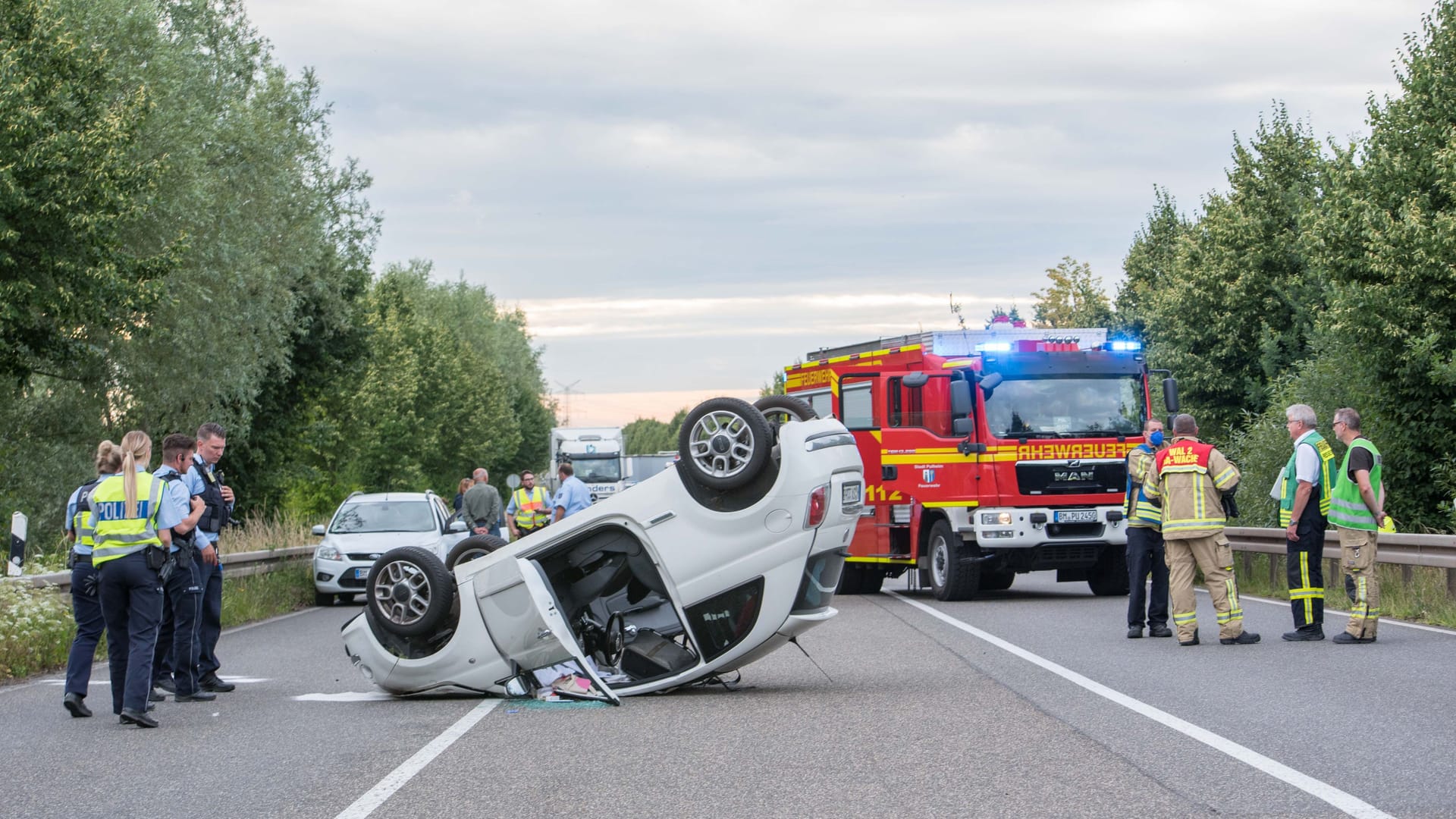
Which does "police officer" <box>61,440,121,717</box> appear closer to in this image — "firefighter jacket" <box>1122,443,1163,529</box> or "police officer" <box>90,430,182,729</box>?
"police officer" <box>90,430,182,729</box>

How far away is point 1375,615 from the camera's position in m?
12.6

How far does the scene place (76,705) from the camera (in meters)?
9.95

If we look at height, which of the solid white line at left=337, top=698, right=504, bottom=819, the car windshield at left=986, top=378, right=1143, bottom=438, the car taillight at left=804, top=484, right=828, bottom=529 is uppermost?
the car windshield at left=986, top=378, right=1143, bottom=438

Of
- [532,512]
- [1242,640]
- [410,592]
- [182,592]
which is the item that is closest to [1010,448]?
[1242,640]

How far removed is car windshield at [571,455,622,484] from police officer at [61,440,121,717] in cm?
4384

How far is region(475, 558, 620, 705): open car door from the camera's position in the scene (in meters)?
9.97

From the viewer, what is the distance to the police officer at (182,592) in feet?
33.4

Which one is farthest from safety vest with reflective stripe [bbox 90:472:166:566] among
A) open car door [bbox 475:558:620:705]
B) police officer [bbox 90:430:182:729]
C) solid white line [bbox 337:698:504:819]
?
solid white line [bbox 337:698:504:819]

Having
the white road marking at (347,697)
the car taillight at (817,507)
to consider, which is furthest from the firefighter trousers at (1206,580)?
the white road marking at (347,697)

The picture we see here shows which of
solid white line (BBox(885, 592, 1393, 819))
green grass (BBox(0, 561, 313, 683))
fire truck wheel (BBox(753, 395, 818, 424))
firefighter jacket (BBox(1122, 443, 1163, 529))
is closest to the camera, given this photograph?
solid white line (BBox(885, 592, 1393, 819))

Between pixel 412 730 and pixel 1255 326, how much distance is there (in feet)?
131

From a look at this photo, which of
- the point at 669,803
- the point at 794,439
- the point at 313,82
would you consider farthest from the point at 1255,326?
the point at 669,803

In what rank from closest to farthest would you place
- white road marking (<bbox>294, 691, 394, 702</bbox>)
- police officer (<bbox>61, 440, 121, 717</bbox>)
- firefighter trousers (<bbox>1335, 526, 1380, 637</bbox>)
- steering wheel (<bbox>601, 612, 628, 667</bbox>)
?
police officer (<bbox>61, 440, 121, 717</bbox>) → steering wheel (<bbox>601, 612, 628, 667</bbox>) → white road marking (<bbox>294, 691, 394, 702</bbox>) → firefighter trousers (<bbox>1335, 526, 1380, 637</bbox>)

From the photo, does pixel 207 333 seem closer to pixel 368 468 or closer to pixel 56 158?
pixel 56 158
